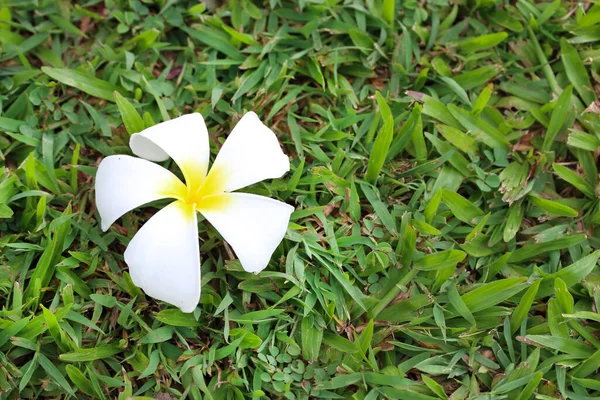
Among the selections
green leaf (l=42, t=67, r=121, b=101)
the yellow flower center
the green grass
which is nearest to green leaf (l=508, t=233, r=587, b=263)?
the green grass

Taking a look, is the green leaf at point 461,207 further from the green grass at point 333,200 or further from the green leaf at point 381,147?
the green leaf at point 381,147

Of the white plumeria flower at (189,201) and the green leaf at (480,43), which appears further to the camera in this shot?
the green leaf at (480,43)

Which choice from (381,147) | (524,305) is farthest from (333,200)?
(524,305)

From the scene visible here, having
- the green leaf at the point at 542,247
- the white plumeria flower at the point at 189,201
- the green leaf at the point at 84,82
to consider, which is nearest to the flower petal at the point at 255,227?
the white plumeria flower at the point at 189,201

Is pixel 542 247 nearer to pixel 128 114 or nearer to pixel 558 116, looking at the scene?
pixel 558 116

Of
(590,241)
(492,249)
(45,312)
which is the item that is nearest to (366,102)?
(492,249)
